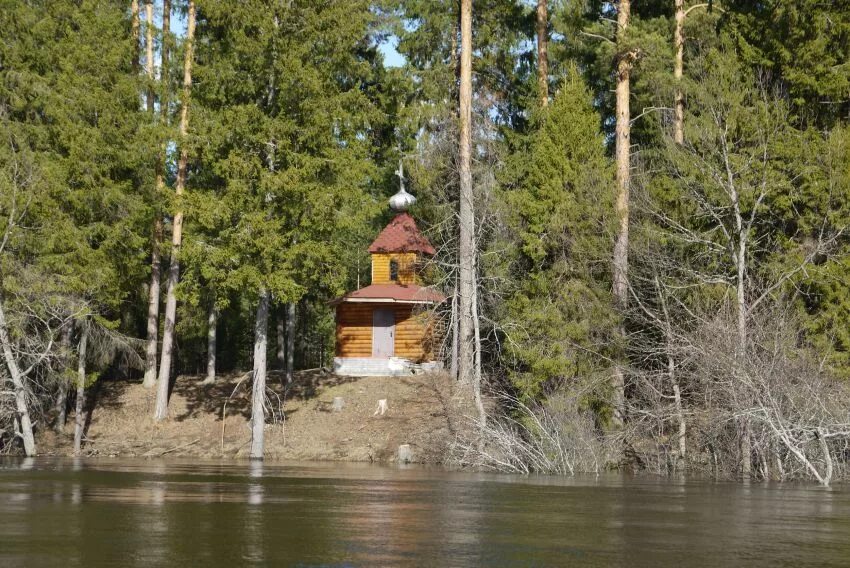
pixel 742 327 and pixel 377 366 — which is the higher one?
pixel 742 327

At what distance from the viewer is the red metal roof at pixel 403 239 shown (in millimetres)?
42031

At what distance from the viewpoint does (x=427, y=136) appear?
37812 millimetres

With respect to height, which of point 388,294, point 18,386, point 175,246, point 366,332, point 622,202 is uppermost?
point 622,202

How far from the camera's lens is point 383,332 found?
42.3m

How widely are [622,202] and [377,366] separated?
14519mm

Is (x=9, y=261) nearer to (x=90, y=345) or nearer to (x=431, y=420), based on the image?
(x=90, y=345)

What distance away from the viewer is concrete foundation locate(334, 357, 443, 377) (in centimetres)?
4084

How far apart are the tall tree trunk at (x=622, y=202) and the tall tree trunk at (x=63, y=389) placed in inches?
667

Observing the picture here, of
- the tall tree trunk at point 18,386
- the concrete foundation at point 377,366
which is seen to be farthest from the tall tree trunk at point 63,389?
the concrete foundation at point 377,366

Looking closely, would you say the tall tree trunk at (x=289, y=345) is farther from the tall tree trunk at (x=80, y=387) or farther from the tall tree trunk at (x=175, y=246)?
the tall tree trunk at (x=80, y=387)

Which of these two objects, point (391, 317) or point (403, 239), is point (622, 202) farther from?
point (391, 317)

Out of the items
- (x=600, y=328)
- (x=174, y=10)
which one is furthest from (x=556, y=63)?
(x=600, y=328)

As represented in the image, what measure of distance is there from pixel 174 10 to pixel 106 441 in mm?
15970

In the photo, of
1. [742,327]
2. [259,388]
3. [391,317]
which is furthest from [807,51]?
[391,317]
